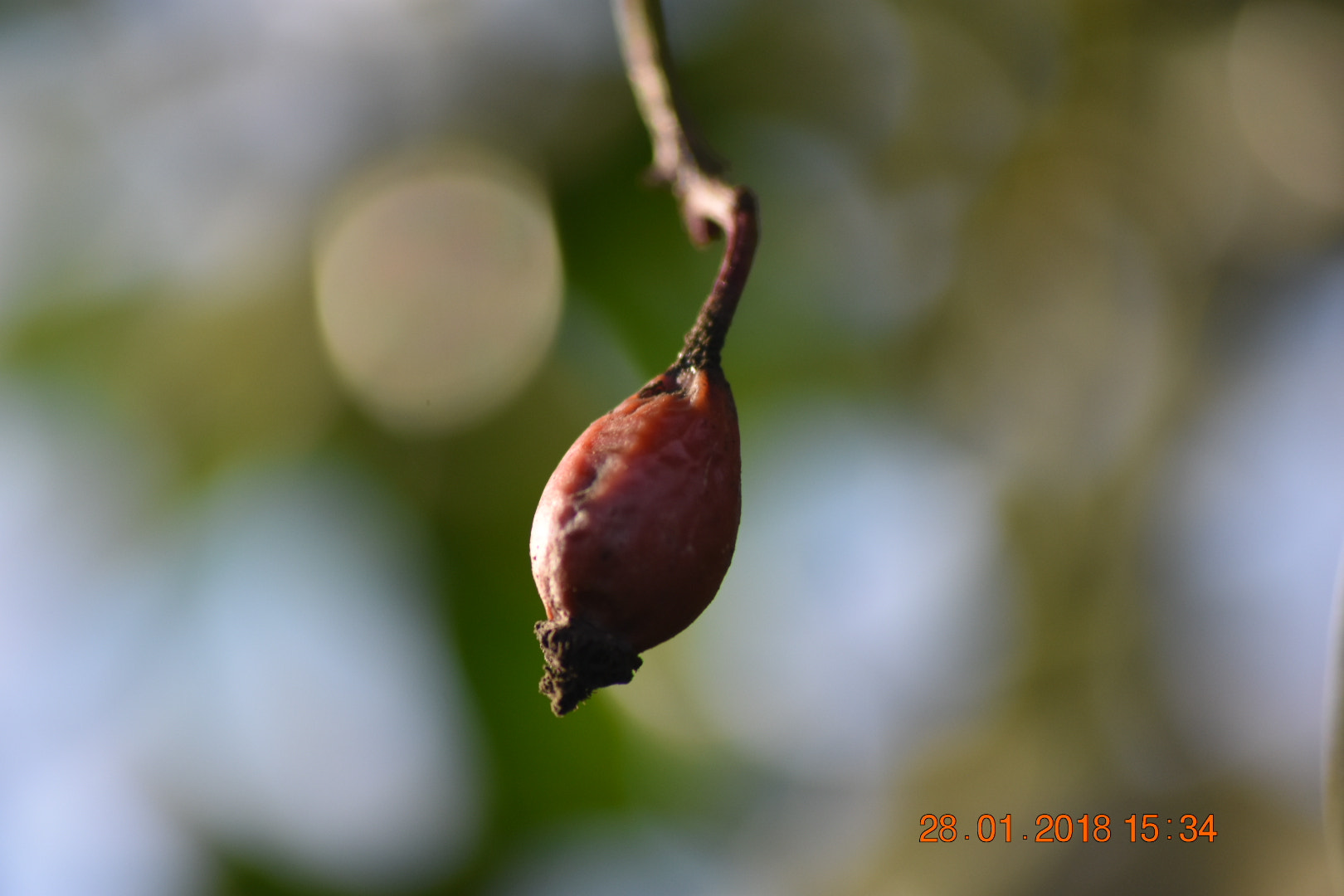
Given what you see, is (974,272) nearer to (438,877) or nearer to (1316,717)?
(1316,717)

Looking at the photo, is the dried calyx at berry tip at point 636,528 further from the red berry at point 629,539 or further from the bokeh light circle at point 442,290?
the bokeh light circle at point 442,290

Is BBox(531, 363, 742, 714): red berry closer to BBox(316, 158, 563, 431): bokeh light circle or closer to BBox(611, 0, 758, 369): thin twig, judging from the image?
BBox(611, 0, 758, 369): thin twig

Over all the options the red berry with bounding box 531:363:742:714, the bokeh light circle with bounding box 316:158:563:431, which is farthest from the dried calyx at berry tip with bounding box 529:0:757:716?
the bokeh light circle with bounding box 316:158:563:431

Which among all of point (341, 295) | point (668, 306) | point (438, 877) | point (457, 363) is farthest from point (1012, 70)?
point (438, 877)

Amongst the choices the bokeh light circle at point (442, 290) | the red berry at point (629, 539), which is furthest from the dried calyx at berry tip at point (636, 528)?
the bokeh light circle at point (442, 290)

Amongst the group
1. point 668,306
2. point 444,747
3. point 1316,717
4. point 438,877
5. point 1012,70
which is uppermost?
point 1012,70

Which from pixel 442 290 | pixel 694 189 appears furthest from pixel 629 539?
pixel 442 290
